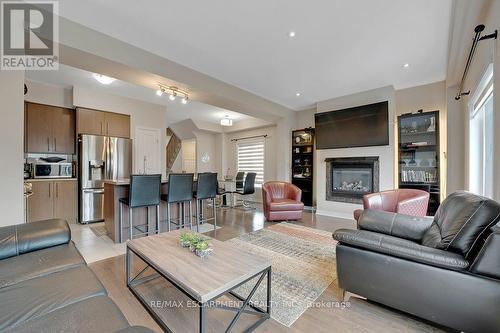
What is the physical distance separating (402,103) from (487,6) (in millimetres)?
2633

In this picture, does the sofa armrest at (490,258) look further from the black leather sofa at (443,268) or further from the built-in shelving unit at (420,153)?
the built-in shelving unit at (420,153)

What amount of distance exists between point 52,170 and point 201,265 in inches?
184

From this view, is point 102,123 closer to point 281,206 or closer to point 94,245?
point 94,245

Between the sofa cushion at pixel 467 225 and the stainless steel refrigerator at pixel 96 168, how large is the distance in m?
5.40

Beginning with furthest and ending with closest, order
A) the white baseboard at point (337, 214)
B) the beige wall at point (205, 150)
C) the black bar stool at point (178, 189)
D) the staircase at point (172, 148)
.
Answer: the staircase at point (172, 148) < the beige wall at point (205, 150) < the white baseboard at point (337, 214) < the black bar stool at point (178, 189)

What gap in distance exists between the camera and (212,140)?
835 centimetres

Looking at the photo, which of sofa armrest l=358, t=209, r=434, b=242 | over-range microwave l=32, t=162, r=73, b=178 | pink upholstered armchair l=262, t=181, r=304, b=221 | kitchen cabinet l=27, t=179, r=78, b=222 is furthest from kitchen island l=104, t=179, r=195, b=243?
sofa armrest l=358, t=209, r=434, b=242

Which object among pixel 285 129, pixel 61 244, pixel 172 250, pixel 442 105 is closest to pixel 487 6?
pixel 442 105

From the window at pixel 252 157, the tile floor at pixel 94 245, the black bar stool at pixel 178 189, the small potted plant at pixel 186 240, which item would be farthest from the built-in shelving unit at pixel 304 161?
the small potted plant at pixel 186 240

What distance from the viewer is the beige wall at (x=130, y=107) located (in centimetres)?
450

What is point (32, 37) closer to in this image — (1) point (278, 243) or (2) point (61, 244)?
(2) point (61, 244)

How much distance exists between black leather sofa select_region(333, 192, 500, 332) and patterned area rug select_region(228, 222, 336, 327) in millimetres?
425

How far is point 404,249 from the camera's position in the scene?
1466mm

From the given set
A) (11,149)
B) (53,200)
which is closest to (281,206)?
(11,149)
